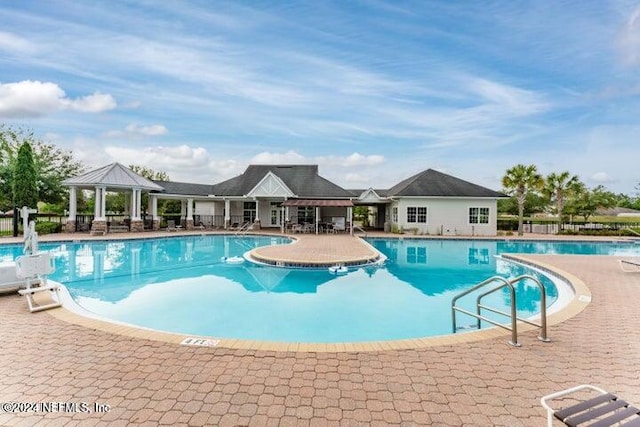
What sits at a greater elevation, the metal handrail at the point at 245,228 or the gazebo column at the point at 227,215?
the gazebo column at the point at 227,215

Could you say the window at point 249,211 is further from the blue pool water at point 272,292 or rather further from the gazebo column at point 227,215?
the blue pool water at point 272,292

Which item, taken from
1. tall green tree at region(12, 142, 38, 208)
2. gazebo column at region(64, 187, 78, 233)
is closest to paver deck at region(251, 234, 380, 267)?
gazebo column at region(64, 187, 78, 233)

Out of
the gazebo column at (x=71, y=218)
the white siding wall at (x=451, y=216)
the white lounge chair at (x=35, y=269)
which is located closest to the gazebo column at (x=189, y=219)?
the gazebo column at (x=71, y=218)

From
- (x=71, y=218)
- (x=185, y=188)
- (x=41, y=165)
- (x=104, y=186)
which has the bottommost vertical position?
(x=71, y=218)

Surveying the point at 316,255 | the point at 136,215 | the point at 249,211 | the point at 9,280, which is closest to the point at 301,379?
the point at 9,280

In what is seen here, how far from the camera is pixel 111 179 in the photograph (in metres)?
23.9

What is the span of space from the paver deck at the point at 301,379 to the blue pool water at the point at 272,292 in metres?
2.39

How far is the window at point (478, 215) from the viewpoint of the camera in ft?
87.6

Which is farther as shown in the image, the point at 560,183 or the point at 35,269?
the point at 560,183

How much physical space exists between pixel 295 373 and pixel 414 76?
60.8 ft

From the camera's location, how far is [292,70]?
18.0m

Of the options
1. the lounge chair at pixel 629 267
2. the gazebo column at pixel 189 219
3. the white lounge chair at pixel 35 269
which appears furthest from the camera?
the gazebo column at pixel 189 219

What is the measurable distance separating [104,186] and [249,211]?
11.9m

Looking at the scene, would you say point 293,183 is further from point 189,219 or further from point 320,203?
point 189,219
